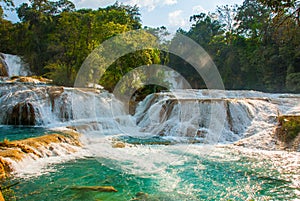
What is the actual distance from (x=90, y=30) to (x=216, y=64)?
16.1m

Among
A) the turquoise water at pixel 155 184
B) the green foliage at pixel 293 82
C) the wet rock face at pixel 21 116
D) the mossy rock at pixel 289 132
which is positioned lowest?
the turquoise water at pixel 155 184

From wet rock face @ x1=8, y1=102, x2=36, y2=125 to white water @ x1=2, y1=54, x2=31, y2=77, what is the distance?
12.8 meters

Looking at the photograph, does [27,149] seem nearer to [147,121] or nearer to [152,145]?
[152,145]

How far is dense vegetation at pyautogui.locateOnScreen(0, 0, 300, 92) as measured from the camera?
1792cm

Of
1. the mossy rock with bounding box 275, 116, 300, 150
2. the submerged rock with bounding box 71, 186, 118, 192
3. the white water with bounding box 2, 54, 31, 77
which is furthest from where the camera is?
the white water with bounding box 2, 54, 31, 77

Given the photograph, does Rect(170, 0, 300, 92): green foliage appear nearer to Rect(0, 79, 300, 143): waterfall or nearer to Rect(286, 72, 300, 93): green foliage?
Rect(286, 72, 300, 93): green foliage

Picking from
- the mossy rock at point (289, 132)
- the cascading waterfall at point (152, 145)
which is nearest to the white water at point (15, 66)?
the cascading waterfall at point (152, 145)

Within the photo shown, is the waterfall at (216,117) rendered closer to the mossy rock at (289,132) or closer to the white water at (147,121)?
the white water at (147,121)

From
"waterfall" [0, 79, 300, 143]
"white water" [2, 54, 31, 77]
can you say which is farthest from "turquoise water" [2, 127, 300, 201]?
"white water" [2, 54, 31, 77]

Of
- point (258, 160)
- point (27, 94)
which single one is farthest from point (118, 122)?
point (258, 160)

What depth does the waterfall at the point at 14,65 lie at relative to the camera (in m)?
22.3

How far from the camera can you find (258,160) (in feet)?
20.5

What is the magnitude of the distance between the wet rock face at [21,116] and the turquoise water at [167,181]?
239 inches

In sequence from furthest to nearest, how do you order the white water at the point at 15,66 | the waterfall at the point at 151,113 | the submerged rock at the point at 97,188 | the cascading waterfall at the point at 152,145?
1. the white water at the point at 15,66
2. the waterfall at the point at 151,113
3. the cascading waterfall at the point at 152,145
4. the submerged rock at the point at 97,188
